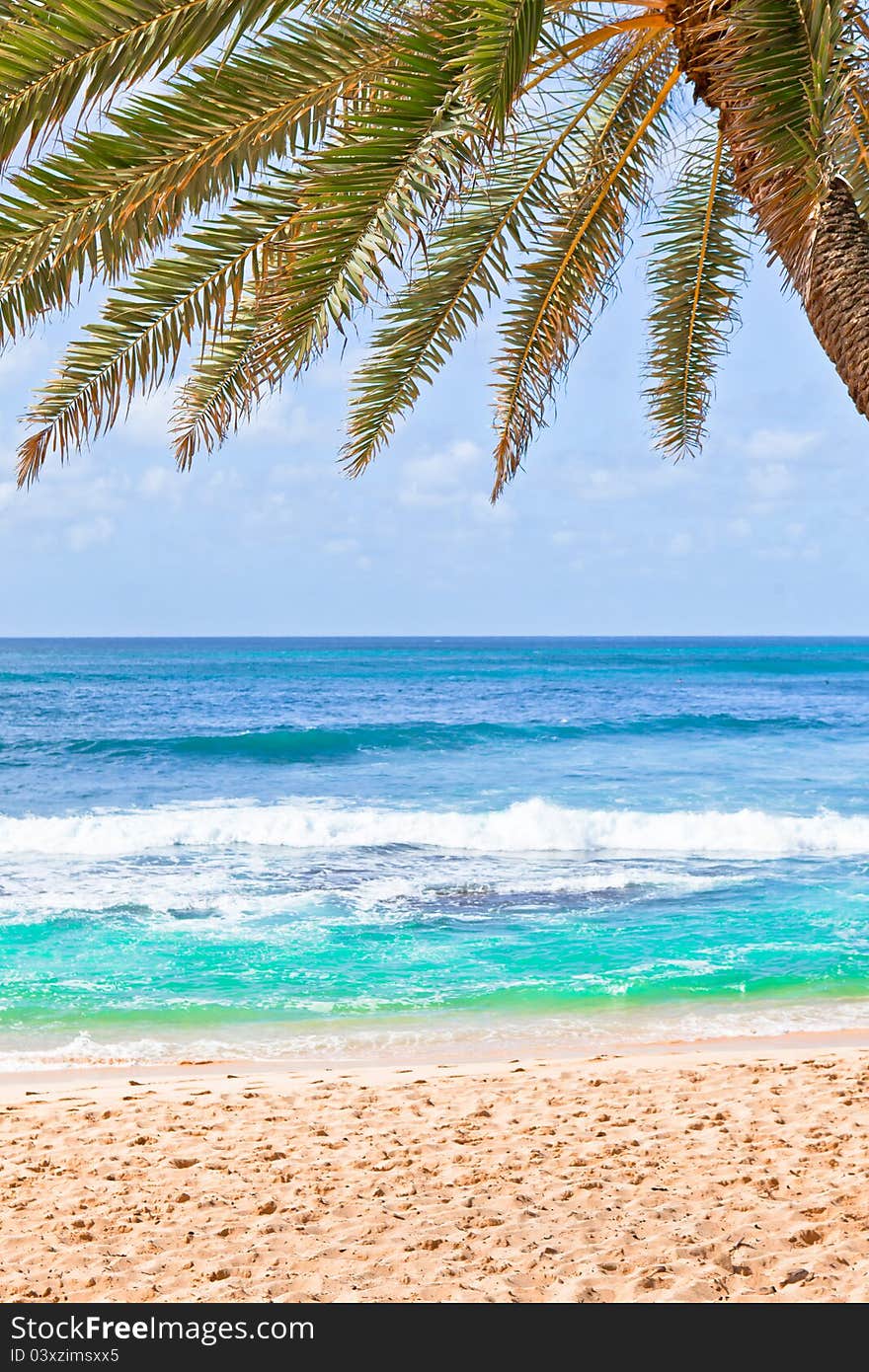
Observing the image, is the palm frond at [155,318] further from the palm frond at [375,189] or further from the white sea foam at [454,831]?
the white sea foam at [454,831]

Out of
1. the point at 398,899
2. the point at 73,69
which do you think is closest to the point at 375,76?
the point at 73,69

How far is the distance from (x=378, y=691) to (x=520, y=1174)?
1606 inches

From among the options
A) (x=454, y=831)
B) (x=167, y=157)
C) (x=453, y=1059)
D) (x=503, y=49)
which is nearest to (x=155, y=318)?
(x=167, y=157)

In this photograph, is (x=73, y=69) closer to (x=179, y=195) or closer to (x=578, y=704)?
(x=179, y=195)

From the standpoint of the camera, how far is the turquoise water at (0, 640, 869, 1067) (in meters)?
8.25

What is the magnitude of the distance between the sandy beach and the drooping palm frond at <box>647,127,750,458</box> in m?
4.35

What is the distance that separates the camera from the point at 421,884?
42.8 ft

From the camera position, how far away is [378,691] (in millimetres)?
45312

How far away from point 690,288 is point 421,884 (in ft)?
27.6

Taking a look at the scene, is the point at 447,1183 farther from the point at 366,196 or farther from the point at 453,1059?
the point at 366,196

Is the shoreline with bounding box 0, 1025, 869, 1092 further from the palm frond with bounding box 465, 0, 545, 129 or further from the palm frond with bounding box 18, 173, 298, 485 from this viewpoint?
the palm frond with bounding box 465, 0, 545, 129

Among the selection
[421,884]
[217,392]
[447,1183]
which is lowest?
[421,884]

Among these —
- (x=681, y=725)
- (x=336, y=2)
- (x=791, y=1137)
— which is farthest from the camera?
(x=681, y=725)

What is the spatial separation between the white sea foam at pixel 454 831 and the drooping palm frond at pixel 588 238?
10.5 m
